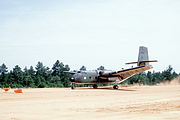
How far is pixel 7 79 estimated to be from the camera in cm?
9731

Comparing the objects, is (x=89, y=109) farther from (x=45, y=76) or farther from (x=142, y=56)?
(x=45, y=76)

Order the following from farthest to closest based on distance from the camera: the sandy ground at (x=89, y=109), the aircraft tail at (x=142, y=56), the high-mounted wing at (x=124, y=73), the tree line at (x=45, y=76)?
1. the tree line at (x=45, y=76)
2. the aircraft tail at (x=142, y=56)
3. the high-mounted wing at (x=124, y=73)
4. the sandy ground at (x=89, y=109)

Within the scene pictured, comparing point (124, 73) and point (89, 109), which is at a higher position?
point (124, 73)

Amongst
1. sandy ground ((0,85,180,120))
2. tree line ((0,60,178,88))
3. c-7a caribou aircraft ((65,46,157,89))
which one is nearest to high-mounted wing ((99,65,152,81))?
c-7a caribou aircraft ((65,46,157,89))

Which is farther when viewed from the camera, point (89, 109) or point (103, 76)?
point (103, 76)

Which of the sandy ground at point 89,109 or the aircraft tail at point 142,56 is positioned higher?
the aircraft tail at point 142,56

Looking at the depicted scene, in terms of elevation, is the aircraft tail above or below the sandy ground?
above

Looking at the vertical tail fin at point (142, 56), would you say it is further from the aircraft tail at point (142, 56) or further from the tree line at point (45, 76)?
the tree line at point (45, 76)

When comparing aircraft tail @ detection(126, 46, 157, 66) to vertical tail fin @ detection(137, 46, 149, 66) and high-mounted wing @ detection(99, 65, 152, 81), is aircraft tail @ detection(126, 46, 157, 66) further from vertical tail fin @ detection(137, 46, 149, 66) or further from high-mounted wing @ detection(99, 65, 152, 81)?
high-mounted wing @ detection(99, 65, 152, 81)

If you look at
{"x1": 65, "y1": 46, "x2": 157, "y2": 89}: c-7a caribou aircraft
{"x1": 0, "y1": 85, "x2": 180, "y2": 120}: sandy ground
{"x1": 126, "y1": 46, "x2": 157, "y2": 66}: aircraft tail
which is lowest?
{"x1": 0, "y1": 85, "x2": 180, "y2": 120}: sandy ground

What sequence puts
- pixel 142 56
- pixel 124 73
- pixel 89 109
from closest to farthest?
pixel 89 109
pixel 124 73
pixel 142 56

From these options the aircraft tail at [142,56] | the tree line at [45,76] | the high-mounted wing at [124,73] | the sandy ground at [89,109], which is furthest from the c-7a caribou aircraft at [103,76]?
the tree line at [45,76]

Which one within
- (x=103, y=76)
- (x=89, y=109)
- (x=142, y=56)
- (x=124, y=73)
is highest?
(x=142, y=56)

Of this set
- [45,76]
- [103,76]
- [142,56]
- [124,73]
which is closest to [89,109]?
[103,76]
